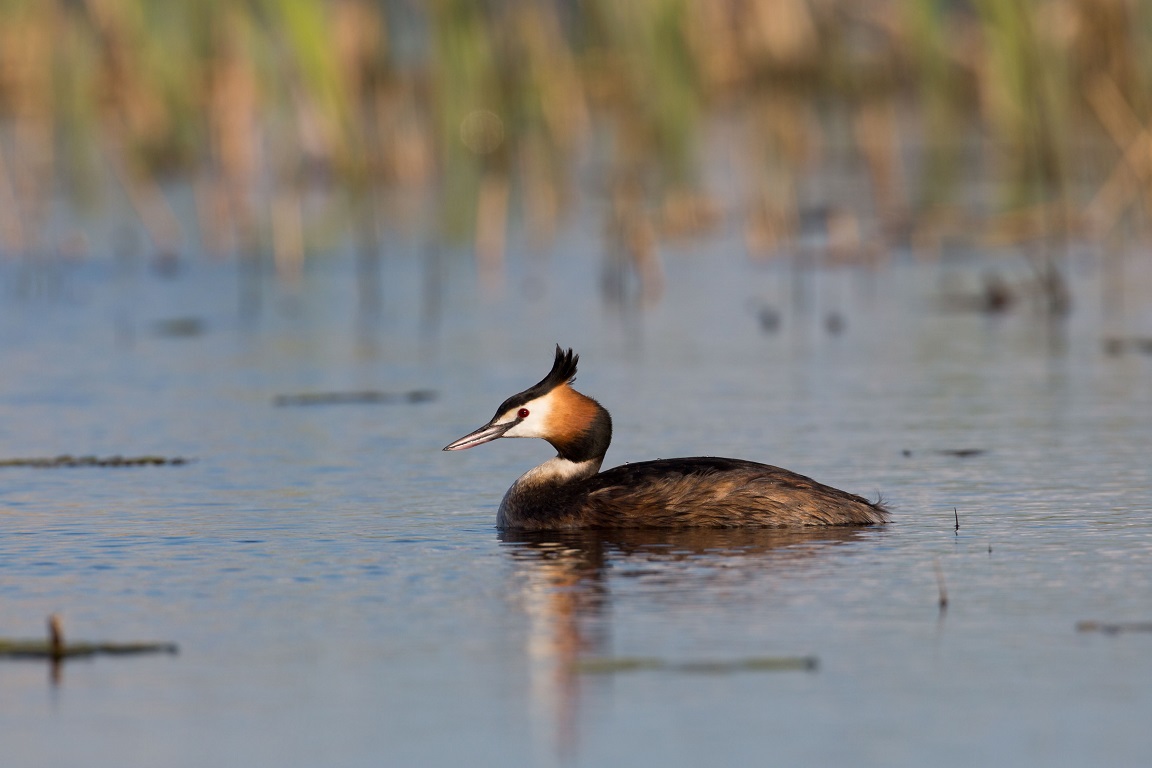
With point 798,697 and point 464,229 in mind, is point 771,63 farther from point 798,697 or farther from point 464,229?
point 798,697

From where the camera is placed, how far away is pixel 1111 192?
19.2 metres

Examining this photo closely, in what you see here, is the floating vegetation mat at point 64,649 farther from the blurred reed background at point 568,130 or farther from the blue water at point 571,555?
the blurred reed background at point 568,130

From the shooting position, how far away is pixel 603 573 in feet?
25.8

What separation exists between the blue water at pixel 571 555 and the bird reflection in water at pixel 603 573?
0.02 m

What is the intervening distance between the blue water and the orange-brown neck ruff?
48 centimetres

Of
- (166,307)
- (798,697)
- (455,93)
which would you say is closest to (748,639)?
(798,697)

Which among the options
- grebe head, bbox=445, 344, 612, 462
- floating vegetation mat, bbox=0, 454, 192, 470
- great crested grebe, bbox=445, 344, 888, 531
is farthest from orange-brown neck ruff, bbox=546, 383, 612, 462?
floating vegetation mat, bbox=0, 454, 192, 470

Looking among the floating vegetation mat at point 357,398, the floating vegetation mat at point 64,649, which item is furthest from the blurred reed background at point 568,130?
the floating vegetation mat at point 64,649

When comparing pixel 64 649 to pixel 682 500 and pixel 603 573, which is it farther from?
pixel 682 500

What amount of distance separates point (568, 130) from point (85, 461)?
14454 millimetres

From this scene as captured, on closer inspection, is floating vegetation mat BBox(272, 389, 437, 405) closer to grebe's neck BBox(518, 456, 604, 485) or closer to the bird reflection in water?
grebe's neck BBox(518, 456, 604, 485)

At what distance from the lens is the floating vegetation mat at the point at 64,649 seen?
6.40 metres

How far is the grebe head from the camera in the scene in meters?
9.39

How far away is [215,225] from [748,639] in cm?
1514
